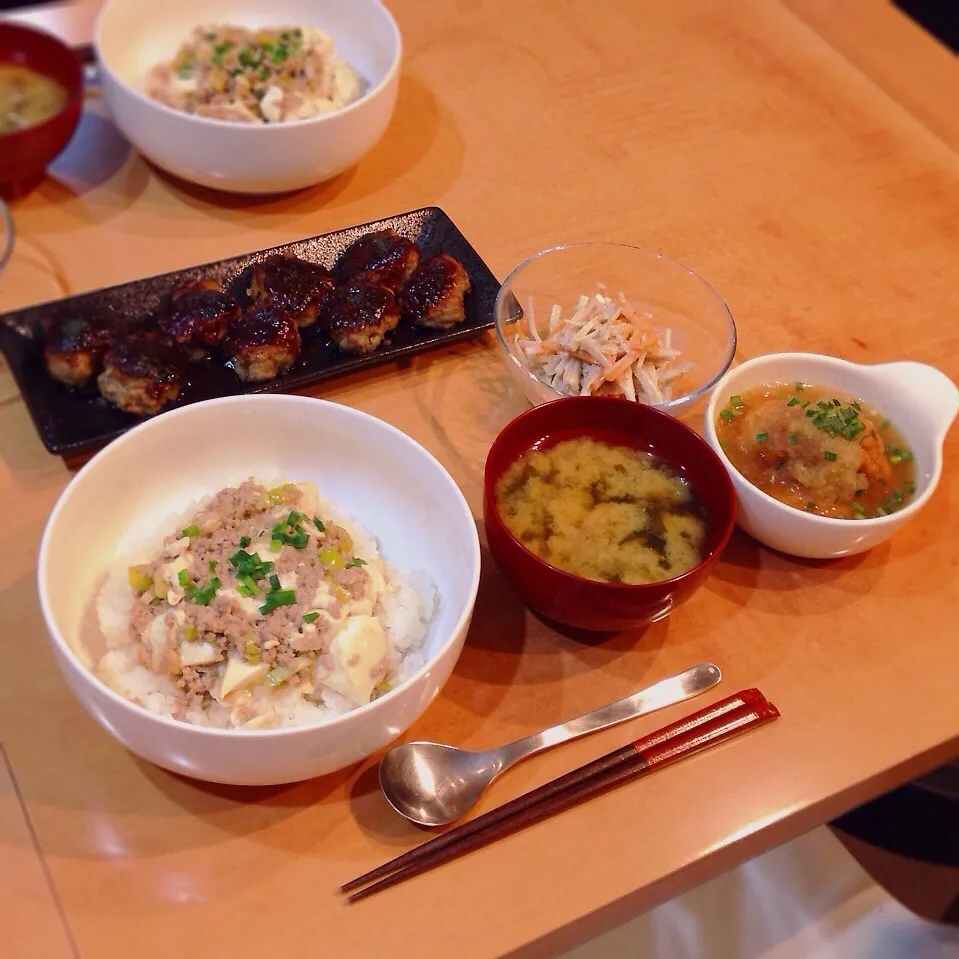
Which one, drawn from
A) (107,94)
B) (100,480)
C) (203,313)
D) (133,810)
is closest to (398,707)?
(133,810)

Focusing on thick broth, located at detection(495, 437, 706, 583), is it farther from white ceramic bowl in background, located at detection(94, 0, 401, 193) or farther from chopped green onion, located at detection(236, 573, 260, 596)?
white ceramic bowl in background, located at detection(94, 0, 401, 193)

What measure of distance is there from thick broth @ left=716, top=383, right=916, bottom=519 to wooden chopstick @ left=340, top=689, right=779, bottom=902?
331 millimetres

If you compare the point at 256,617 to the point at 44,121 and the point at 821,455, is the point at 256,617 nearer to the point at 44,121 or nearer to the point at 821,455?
the point at 821,455

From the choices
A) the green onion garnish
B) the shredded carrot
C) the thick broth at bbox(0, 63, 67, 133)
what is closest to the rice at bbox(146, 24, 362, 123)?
the thick broth at bbox(0, 63, 67, 133)

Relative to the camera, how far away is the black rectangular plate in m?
1.48

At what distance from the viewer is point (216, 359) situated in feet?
5.26

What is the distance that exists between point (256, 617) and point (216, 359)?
22.5 inches

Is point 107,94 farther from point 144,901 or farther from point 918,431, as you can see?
point 918,431

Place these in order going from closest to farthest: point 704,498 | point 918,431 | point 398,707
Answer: point 398,707 → point 704,498 → point 918,431

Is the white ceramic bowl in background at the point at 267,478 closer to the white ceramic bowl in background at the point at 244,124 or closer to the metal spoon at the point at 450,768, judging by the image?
the metal spoon at the point at 450,768

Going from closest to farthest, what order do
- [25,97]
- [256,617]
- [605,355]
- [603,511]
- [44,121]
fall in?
[256,617] → [603,511] → [605,355] → [44,121] → [25,97]

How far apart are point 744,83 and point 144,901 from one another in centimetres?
228

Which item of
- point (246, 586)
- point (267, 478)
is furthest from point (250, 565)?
point (267, 478)

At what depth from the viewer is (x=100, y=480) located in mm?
1287
